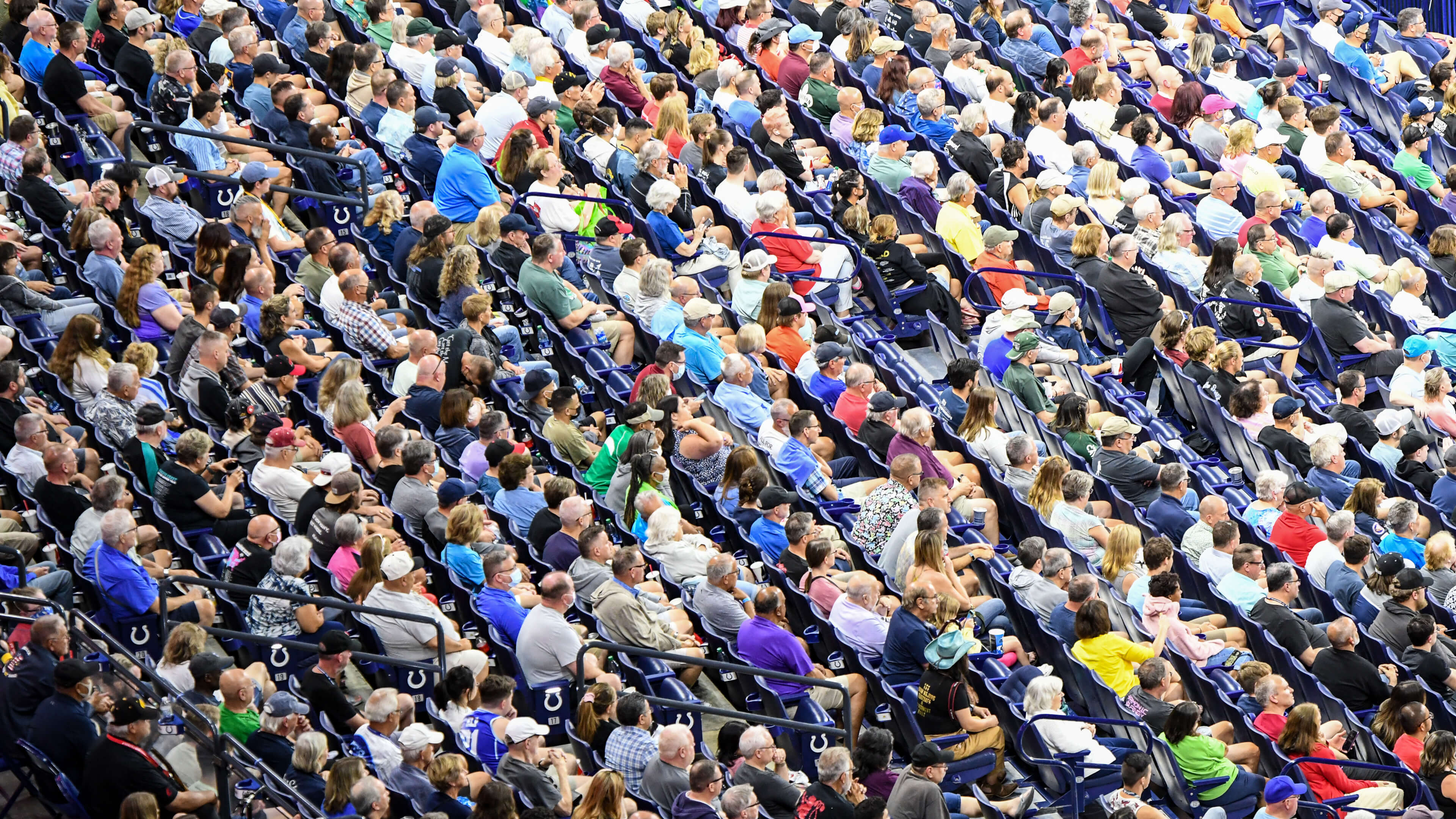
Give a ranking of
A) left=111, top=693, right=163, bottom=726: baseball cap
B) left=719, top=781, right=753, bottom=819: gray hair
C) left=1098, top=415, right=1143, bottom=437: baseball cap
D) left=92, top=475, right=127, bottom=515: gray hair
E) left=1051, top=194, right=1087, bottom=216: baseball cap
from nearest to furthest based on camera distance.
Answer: left=111, top=693, right=163, bottom=726: baseball cap → left=719, top=781, right=753, bottom=819: gray hair → left=92, top=475, right=127, bottom=515: gray hair → left=1098, top=415, right=1143, bottom=437: baseball cap → left=1051, top=194, right=1087, bottom=216: baseball cap

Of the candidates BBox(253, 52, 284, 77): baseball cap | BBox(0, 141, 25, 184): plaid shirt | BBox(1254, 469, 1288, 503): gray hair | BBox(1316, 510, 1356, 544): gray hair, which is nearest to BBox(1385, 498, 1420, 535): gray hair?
BBox(1316, 510, 1356, 544): gray hair

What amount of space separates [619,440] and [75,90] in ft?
15.2

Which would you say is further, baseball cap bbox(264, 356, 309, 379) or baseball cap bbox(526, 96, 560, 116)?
baseball cap bbox(526, 96, 560, 116)

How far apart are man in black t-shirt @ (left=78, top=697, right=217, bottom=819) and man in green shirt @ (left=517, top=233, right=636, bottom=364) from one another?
181 inches

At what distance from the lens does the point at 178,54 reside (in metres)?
14.6

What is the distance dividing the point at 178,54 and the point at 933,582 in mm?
6478

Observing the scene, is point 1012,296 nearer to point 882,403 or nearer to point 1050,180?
point 882,403

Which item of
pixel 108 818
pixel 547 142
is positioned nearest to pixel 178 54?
pixel 547 142

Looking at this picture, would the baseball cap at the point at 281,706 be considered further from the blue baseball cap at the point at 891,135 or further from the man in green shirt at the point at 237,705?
the blue baseball cap at the point at 891,135

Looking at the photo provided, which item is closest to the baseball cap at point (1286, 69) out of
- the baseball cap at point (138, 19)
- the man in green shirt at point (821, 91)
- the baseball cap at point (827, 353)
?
the man in green shirt at point (821, 91)

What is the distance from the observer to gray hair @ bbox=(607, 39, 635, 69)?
16.1m

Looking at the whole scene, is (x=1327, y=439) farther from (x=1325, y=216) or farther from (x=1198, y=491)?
(x=1325, y=216)

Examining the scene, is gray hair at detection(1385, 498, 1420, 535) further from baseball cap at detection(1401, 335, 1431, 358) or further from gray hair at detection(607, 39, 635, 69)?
gray hair at detection(607, 39, 635, 69)

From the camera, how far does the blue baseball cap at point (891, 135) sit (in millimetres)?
16141
